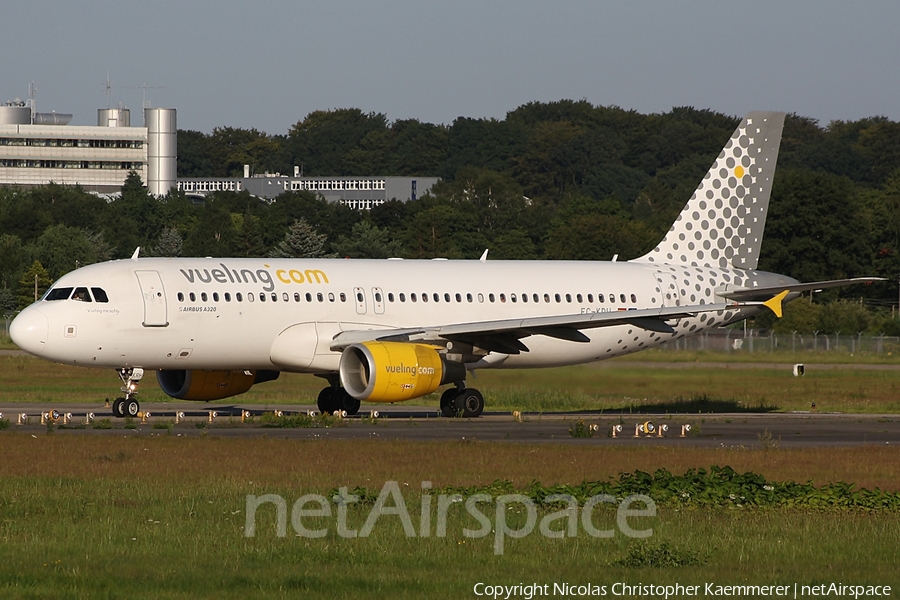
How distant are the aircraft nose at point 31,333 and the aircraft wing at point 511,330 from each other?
6.31m

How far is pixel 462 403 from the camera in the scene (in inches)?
1396

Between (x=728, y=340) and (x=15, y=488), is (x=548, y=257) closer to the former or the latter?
(x=728, y=340)

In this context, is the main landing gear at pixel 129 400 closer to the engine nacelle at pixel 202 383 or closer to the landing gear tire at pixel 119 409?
the landing gear tire at pixel 119 409

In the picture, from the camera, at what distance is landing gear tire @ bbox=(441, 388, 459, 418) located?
3566 centimetres

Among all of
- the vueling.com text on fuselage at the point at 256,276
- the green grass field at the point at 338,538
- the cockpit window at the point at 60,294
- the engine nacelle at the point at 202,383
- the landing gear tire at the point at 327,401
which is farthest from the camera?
the landing gear tire at the point at 327,401

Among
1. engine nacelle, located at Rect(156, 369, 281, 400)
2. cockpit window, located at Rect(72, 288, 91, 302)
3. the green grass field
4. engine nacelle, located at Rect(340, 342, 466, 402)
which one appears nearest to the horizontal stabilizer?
engine nacelle, located at Rect(340, 342, 466, 402)

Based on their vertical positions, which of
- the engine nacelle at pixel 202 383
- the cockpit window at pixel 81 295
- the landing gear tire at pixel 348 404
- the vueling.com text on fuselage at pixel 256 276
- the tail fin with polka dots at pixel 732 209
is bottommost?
the landing gear tire at pixel 348 404

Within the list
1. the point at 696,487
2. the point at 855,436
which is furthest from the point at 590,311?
the point at 696,487
